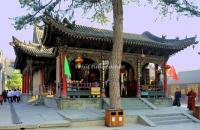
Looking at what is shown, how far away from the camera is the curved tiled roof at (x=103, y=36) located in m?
15.3

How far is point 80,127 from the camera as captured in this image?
11.4 m

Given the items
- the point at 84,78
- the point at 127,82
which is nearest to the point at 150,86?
the point at 127,82

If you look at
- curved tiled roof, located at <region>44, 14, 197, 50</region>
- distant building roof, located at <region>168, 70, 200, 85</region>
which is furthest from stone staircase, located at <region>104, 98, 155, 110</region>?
distant building roof, located at <region>168, 70, 200, 85</region>

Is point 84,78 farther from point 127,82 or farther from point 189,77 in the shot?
point 189,77

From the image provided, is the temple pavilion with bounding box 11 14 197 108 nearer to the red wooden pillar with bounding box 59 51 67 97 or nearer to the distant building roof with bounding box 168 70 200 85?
the red wooden pillar with bounding box 59 51 67 97

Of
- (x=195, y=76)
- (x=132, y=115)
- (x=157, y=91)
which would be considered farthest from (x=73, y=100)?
(x=195, y=76)

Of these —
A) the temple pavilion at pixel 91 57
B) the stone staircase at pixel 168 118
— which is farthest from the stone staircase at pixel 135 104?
the stone staircase at pixel 168 118

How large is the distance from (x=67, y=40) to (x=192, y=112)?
729 cm

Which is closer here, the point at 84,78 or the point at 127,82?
the point at 127,82

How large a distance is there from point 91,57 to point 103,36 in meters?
1.43

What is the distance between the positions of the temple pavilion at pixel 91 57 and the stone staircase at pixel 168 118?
440cm

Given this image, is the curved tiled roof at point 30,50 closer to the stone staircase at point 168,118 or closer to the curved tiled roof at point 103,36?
the curved tiled roof at point 103,36

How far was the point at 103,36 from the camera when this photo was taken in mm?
16703

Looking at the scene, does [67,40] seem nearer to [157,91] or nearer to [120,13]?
[120,13]
